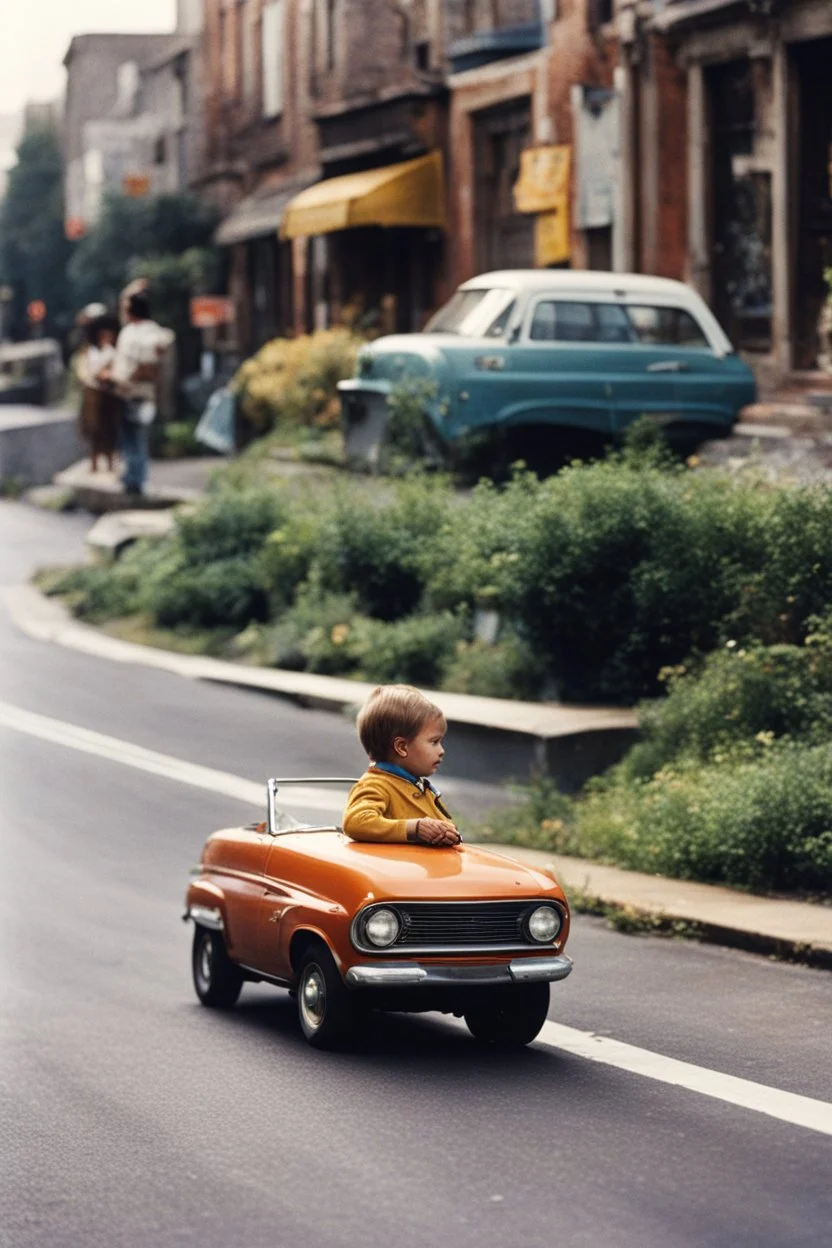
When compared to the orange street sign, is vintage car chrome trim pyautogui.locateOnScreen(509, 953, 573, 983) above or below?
below

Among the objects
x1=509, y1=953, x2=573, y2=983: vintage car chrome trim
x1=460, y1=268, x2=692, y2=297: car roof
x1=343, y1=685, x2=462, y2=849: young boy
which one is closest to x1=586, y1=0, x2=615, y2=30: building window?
x1=460, y1=268, x2=692, y2=297: car roof

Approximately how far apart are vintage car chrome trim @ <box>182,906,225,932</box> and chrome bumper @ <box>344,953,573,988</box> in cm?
145

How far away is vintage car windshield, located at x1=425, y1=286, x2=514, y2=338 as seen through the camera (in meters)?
22.1

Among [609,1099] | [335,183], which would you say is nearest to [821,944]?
[609,1099]

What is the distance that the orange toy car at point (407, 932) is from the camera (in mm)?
7371

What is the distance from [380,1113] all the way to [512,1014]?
1095 millimetres

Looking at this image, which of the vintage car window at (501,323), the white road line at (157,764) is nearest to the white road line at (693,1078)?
the white road line at (157,764)

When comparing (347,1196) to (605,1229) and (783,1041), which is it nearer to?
(605,1229)

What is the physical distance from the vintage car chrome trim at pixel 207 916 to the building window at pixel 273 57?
35.6m

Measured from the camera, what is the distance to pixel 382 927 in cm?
737

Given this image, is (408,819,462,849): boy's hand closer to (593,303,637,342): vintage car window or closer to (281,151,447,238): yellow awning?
(593,303,637,342): vintage car window

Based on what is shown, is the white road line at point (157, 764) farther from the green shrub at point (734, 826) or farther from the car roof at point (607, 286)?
the car roof at point (607, 286)

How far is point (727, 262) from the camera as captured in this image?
84.5ft

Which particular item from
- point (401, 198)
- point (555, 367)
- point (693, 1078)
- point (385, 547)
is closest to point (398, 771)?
point (693, 1078)
